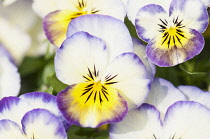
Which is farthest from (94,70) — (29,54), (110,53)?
(29,54)

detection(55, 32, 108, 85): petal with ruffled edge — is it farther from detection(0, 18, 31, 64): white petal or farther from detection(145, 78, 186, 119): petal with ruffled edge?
detection(0, 18, 31, 64): white petal

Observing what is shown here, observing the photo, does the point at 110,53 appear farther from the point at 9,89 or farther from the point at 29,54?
the point at 29,54

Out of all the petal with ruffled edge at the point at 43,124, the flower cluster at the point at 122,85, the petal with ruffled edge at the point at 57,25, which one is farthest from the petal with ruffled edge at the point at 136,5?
the petal with ruffled edge at the point at 43,124

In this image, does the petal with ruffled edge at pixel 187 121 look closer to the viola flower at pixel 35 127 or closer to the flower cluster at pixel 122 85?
the flower cluster at pixel 122 85

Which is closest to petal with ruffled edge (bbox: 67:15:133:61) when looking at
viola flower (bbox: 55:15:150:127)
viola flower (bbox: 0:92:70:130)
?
viola flower (bbox: 55:15:150:127)

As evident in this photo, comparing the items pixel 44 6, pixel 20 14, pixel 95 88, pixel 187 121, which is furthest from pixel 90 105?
pixel 20 14

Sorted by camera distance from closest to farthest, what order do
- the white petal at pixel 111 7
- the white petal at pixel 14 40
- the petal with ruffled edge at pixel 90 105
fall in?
the petal with ruffled edge at pixel 90 105, the white petal at pixel 111 7, the white petal at pixel 14 40

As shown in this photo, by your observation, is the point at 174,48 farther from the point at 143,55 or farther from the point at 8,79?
the point at 8,79
